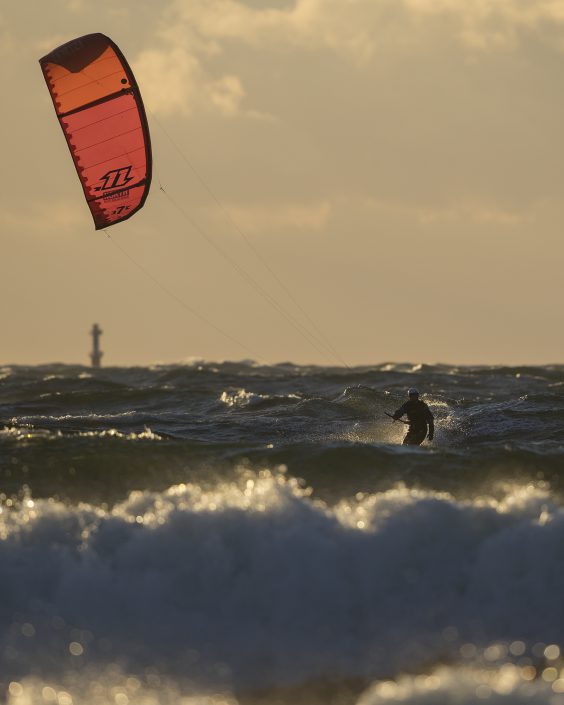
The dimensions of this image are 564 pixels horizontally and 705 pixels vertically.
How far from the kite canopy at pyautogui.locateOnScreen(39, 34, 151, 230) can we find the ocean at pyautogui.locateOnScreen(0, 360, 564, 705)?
4993 millimetres

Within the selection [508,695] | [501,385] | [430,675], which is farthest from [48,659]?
[501,385]

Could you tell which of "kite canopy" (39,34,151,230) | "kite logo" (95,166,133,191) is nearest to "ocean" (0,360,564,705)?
"kite canopy" (39,34,151,230)

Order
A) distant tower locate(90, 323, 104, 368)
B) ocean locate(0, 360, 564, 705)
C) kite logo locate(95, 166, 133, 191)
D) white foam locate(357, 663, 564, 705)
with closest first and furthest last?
white foam locate(357, 663, 564, 705)
ocean locate(0, 360, 564, 705)
kite logo locate(95, 166, 133, 191)
distant tower locate(90, 323, 104, 368)

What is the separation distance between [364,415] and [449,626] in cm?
1284

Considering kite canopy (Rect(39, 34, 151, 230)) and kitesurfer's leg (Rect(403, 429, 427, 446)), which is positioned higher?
kite canopy (Rect(39, 34, 151, 230))

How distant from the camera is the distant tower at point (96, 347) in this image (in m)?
70.2

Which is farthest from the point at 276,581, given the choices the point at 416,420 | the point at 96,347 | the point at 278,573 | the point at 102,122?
the point at 96,347

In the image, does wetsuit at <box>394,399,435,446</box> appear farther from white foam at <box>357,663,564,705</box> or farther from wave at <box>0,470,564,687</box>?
white foam at <box>357,663,564,705</box>

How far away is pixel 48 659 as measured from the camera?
32.1 ft

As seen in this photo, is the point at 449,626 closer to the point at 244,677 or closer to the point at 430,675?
the point at 430,675

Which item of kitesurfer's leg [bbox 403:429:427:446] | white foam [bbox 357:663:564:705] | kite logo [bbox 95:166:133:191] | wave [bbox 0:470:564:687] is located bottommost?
white foam [bbox 357:663:564:705]

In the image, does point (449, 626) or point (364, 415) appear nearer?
point (449, 626)

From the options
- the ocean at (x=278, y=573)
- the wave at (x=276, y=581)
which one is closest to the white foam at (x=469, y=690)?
the ocean at (x=278, y=573)

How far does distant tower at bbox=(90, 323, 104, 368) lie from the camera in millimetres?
70250
